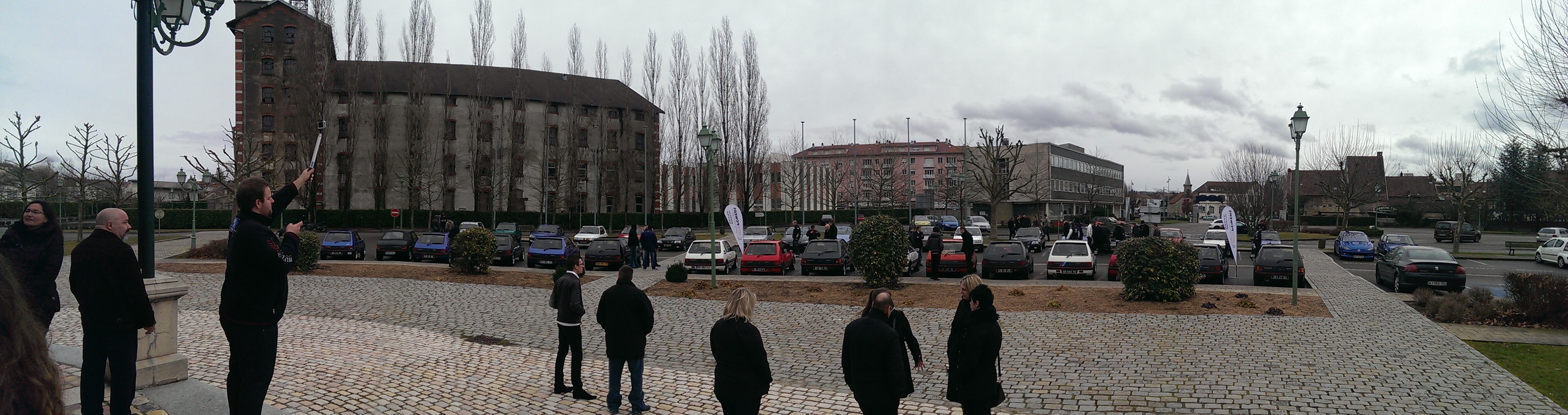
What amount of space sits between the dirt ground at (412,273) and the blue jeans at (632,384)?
12244mm

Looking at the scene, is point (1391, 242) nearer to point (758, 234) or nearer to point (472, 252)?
point (758, 234)

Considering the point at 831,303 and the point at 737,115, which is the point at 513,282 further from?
the point at 737,115

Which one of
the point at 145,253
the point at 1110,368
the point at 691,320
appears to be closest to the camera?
the point at 145,253

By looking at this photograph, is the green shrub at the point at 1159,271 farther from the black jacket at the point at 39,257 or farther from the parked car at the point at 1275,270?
the black jacket at the point at 39,257

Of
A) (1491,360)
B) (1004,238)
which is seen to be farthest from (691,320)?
(1004,238)

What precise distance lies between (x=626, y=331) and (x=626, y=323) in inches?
2.8

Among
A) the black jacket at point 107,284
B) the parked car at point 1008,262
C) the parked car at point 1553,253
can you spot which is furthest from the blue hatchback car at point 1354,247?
the black jacket at point 107,284

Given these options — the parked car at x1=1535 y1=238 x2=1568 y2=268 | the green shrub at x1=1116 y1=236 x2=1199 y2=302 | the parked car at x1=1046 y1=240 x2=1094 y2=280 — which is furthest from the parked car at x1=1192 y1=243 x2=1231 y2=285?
the parked car at x1=1535 y1=238 x2=1568 y2=268

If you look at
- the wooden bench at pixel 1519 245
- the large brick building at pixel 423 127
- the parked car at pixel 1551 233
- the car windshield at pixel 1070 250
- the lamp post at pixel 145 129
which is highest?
the large brick building at pixel 423 127

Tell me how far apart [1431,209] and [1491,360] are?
78623 mm

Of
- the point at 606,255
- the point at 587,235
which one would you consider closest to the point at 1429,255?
the point at 606,255

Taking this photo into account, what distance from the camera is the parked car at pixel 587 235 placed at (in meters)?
40.9

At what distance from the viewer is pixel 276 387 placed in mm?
7441

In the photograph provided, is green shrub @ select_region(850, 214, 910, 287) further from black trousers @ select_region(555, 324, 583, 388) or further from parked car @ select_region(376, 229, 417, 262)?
parked car @ select_region(376, 229, 417, 262)
